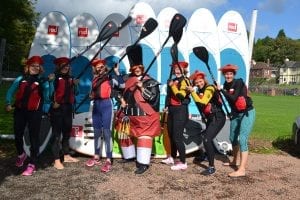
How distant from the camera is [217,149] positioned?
7320 mm

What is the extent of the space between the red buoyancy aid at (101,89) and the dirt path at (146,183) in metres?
1.06

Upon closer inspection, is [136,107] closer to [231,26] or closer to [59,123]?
[59,123]

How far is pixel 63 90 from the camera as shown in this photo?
6.05 meters

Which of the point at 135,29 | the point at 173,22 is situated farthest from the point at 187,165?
the point at 135,29

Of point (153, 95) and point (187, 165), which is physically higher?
point (153, 95)

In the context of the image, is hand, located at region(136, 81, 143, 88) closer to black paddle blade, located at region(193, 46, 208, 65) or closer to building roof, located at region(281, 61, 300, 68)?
black paddle blade, located at region(193, 46, 208, 65)

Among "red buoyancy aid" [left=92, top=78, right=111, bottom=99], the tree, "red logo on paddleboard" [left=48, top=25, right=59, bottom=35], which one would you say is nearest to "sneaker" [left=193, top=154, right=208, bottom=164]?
"red buoyancy aid" [left=92, top=78, right=111, bottom=99]

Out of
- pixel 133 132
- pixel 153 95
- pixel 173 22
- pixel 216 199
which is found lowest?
pixel 216 199

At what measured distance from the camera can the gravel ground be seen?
16.1 feet

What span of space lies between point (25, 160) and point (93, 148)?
1122mm

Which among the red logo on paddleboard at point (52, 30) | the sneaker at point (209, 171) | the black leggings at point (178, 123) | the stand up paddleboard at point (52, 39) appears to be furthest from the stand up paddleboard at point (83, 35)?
the sneaker at point (209, 171)

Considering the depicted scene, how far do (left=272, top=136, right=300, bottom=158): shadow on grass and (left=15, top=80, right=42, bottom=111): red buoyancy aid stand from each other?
470cm

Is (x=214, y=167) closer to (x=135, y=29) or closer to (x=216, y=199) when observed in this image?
(x=216, y=199)

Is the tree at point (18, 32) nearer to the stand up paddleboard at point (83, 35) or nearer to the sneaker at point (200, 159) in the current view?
the stand up paddleboard at point (83, 35)
